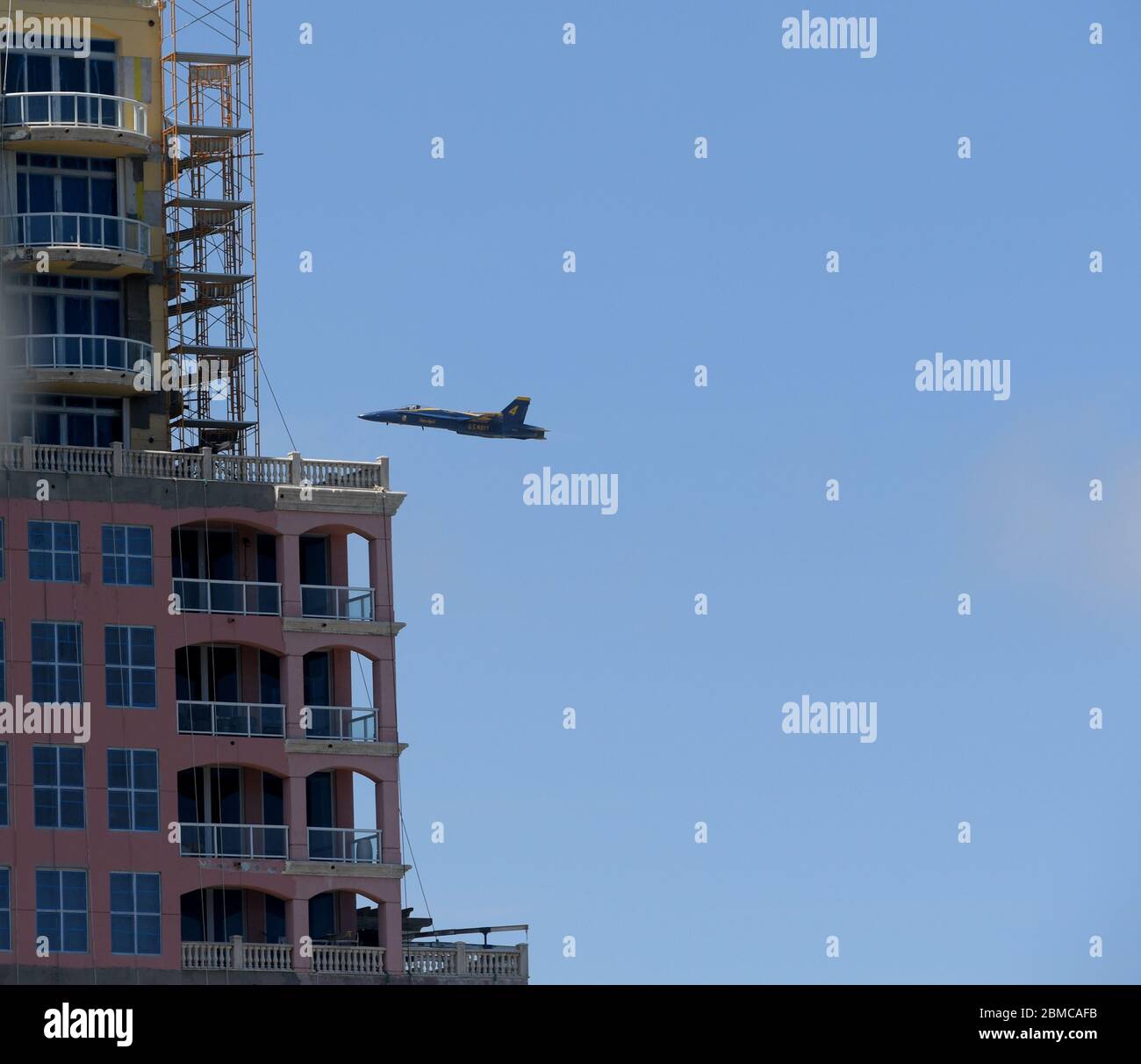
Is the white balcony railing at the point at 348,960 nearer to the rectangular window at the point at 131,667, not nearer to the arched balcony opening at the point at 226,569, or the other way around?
the rectangular window at the point at 131,667

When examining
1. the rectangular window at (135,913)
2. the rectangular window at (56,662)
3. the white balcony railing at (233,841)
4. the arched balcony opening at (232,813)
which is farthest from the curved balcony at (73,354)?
the rectangular window at (135,913)

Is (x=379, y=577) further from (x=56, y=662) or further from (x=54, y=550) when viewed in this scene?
(x=56, y=662)

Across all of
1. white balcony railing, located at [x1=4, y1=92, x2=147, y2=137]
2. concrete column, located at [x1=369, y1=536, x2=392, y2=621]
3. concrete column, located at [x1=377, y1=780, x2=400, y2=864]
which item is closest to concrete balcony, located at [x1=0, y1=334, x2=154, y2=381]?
white balcony railing, located at [x1=4, y1=92, x2=147, y2=137]

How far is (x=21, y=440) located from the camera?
464 ft

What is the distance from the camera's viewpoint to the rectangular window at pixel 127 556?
138375 mm

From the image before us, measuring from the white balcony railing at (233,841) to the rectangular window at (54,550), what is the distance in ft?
32.2

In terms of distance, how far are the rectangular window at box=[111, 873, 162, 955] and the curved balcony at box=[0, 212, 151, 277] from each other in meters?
24.2

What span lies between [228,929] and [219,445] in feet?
66.6

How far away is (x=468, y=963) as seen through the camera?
139 meters

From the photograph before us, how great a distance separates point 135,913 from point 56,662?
364 inches

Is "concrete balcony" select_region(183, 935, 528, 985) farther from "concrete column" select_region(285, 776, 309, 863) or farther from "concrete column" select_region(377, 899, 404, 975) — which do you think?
"concrete column" select_region(285, 776, 309, 863)

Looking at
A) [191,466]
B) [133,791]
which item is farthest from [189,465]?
[133,791]
